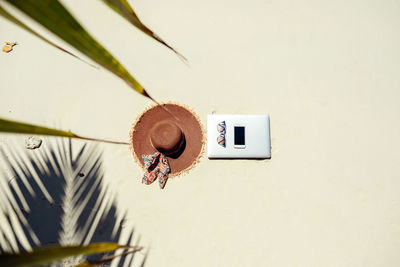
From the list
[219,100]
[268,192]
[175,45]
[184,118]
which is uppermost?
[175,45]

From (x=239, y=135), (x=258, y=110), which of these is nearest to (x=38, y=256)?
(x=239, y=135)

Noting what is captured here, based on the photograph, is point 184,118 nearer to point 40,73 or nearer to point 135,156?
point 135,156

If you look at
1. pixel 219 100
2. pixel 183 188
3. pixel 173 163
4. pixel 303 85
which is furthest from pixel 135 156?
pixel 303 85

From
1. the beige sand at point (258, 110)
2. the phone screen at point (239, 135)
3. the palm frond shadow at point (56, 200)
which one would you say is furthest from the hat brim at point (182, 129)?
the palm frond shadow at point (56, 200)

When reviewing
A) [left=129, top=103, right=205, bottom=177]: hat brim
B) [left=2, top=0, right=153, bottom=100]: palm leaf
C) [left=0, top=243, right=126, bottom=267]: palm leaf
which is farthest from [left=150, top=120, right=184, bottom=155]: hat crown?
[left=2, top=0, right=153, bottom=100]: palm leaf

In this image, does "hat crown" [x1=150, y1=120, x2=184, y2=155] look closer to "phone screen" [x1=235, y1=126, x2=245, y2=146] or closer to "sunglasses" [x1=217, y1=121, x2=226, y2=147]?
"sunglasses" [x1=217, y1=121, x2=226, y2=147]

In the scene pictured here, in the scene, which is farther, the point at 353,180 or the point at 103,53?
the point at 353,180

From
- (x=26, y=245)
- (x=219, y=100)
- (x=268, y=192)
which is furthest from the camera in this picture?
(x=219, y=100)

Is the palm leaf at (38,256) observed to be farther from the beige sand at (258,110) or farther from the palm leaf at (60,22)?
the beige sand at (258,110)
